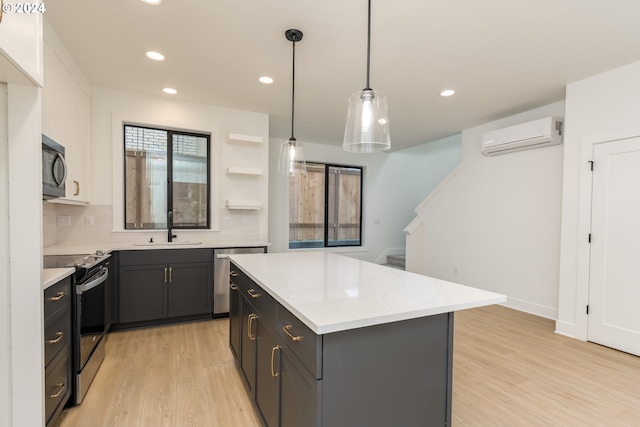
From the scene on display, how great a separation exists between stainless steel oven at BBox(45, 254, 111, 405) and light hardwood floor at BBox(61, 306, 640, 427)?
0.13 m

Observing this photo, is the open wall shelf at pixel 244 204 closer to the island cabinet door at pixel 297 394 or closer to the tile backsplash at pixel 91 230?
the tile backsplash at pixel 91 230

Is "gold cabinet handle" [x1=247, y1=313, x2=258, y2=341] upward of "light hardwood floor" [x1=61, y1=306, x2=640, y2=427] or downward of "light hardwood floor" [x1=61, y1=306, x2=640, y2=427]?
upward

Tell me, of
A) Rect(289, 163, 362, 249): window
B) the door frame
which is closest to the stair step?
Rect(289, 163, 362, 249): window

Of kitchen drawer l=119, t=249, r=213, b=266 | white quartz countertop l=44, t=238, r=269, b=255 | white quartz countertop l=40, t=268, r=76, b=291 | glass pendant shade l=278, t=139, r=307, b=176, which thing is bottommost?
kitchen drawer l=119, t=249, r=213, b=266

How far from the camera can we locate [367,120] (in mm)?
1746

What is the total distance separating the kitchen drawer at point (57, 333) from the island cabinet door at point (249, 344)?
106 cm

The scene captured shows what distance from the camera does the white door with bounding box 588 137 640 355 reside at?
2.84 meters

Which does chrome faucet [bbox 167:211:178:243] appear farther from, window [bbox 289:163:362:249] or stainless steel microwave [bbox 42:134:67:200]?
window [bbox 289:163:362:249]

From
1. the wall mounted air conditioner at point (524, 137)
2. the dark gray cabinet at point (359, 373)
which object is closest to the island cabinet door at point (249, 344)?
the dark gray cabinet at point (359, 373)

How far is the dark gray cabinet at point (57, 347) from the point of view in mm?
1655

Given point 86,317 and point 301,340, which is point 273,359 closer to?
point 301,340

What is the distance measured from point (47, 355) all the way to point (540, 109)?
5.35 metres

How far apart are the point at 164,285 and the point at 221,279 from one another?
2.01ft

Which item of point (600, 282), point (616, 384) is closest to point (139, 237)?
point (616, 384)
